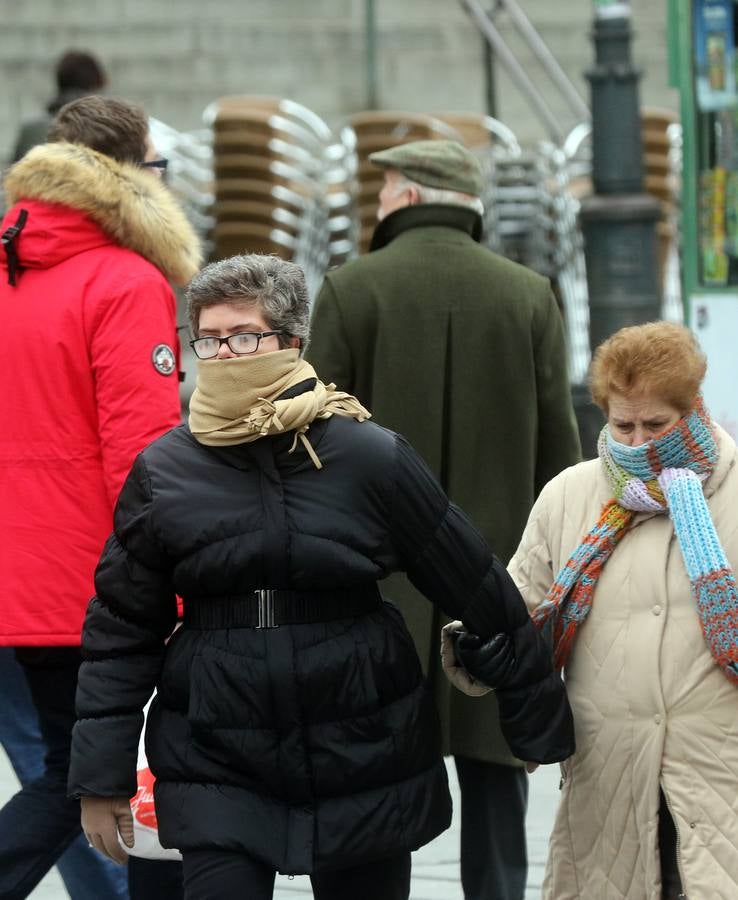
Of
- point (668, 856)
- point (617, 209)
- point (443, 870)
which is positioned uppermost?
point (617, 209)

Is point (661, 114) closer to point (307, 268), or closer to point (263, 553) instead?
point (307, 268)

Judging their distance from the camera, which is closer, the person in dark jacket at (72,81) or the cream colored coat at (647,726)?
the cream colored coat at (647,726)

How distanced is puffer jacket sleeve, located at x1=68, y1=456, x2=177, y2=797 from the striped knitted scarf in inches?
27.6

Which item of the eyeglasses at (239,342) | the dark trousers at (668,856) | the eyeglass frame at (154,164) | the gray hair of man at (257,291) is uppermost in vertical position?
the eyeglass frame at (154,164)

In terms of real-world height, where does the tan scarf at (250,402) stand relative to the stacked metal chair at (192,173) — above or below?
below

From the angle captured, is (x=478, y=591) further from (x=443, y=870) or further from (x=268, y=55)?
(x=268, y=55)

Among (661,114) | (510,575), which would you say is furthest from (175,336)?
(661,114)

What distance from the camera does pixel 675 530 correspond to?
3473mm

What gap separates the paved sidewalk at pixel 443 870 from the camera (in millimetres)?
5082

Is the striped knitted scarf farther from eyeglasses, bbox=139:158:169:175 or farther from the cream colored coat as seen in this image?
eyeglasses, bbox=139:158:169:175

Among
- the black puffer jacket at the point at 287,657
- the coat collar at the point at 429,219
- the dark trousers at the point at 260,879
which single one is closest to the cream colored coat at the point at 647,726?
the black puffer jacket at the point at 287,657

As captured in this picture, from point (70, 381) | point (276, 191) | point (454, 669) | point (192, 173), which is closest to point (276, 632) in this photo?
point (454, 669)

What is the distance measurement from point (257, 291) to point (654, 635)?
0.91 meters

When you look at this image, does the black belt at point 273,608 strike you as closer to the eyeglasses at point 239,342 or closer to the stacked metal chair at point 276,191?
the eyeglasses at point 239,342
